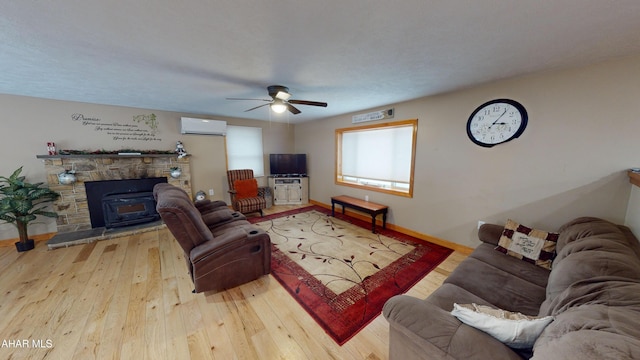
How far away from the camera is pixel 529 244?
194 cm

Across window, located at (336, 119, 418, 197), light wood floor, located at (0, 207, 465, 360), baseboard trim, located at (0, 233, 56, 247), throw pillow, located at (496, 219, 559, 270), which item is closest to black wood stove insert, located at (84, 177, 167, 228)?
baseboard trim, located at (0, 233, 56, 247)

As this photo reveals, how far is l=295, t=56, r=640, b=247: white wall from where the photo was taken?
6.14ft

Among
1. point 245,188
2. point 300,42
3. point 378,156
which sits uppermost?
point 300,42

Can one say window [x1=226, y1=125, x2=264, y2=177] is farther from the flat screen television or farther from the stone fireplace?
the stone fireplace

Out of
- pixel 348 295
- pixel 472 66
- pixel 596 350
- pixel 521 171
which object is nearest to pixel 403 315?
pixel 596 350

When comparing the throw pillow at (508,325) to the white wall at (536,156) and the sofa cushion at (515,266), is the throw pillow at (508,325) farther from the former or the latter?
the white wall at (536,156)

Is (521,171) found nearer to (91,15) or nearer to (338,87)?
(338,87)

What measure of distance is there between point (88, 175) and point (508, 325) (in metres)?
5.45

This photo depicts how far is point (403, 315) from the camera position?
1067mm

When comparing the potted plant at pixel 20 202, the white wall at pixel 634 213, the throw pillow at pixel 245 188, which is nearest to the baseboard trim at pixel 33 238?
the potted plant at pixel 20 202

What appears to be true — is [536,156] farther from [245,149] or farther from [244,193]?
[245,149]

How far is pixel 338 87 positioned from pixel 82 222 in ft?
15.6

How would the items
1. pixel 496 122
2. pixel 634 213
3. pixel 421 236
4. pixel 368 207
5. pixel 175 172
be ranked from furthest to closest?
pixel 175 172 < pixel 368 207 < pixel 421 236 < pixel 496 122 < pixel 634 213

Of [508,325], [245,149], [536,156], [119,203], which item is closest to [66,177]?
[119,203]
